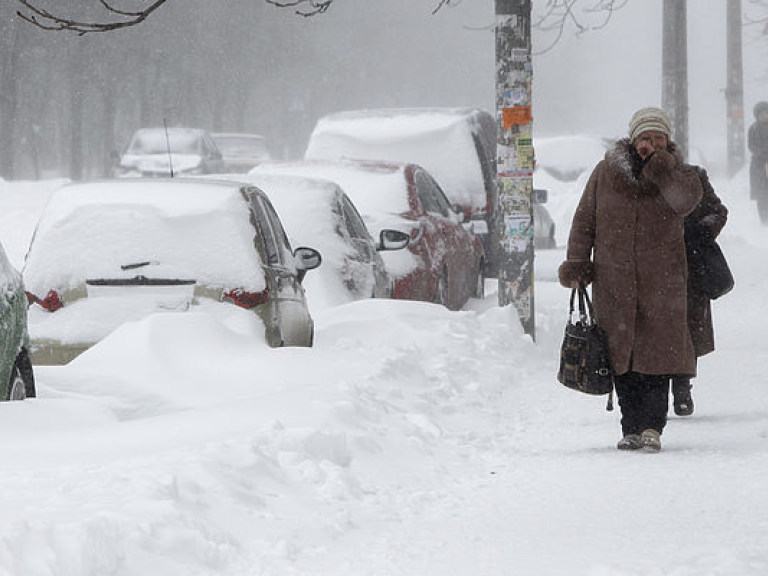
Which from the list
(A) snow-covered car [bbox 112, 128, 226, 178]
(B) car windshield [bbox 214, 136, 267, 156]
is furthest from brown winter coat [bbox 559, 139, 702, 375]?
(B) car windshield [bbox 214, 136, 267, 156]

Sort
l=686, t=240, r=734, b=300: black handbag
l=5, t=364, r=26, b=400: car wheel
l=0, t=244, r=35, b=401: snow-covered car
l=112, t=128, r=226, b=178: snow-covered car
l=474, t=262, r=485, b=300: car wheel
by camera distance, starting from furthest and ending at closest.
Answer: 1. l=112, t=128, r=226, b=178: snow-covered car
2. l=474, t=262, r=485, b=300: car wheel
3. l=686, t=240, r=734, b=300: black handbag
4. l=5, t=364, r=26, b=400: car wheel
5. l=0, t=244, r=35, b=401: snow-covered car

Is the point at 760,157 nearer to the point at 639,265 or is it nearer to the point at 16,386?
the point at 639,265

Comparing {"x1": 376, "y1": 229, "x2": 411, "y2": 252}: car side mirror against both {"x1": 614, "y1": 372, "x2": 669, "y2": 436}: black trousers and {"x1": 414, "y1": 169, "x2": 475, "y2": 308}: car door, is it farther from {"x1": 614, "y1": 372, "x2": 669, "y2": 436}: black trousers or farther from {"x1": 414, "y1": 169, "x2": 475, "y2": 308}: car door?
{"x1": 614, "y1": 372, "x2": 669, "y2": 436}: black trousers

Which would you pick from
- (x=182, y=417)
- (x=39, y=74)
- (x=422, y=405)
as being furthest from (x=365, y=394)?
(x=39, y=74)

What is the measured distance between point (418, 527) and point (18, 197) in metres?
24.6

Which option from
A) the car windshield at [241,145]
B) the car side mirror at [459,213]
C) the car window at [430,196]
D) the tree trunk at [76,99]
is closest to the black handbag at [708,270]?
the car window at [430,196]

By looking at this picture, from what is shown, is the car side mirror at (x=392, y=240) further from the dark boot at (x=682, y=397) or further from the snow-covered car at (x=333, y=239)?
the dark boot at (x=682, y=397)

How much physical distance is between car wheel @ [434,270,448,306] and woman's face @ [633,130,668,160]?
5.74 meters

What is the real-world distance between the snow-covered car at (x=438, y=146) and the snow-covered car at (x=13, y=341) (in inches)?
350

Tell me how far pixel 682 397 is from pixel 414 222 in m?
4.80

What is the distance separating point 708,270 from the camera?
796 centimetres

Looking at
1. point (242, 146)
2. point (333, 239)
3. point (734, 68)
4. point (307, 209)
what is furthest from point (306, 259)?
point (242, 146)

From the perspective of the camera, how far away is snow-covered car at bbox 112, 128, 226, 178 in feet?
98.4

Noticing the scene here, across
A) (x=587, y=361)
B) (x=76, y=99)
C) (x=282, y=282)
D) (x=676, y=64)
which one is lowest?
(x=587, y=361)
